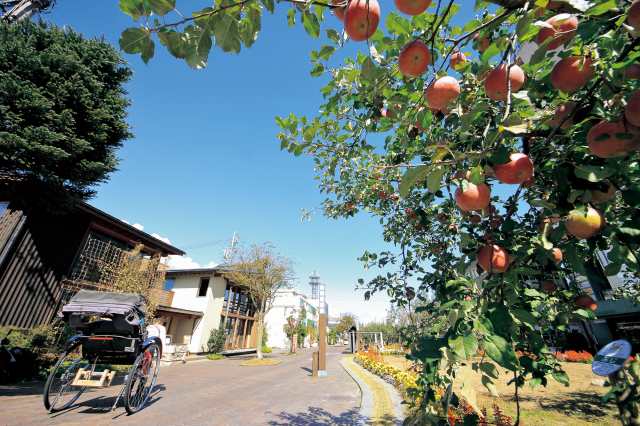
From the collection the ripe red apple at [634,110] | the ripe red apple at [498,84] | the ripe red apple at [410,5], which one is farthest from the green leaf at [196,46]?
the ripe red apple at [634,110]

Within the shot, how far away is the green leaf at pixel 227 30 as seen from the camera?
4.06 feet

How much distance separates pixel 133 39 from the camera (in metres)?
1.24

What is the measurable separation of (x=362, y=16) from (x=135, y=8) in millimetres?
1015

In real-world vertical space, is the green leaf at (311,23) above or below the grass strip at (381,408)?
above

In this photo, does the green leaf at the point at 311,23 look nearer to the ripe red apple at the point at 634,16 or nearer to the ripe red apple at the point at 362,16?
the ripe red apple at the point at 362,16

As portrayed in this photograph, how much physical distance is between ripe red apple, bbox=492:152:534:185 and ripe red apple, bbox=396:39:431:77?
2.13 feet

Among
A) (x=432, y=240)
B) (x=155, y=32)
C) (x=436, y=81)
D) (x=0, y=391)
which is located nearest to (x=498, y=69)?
(x=436, y=81)

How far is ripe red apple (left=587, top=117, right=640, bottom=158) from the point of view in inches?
40.0

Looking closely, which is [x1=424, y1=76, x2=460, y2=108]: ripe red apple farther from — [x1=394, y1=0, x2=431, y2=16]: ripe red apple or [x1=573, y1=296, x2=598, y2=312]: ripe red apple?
[x1=573, y1=296, x2=598, y2=312]: ripe red apple

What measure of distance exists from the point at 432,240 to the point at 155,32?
3.47 metres

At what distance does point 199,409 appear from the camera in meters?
5.64

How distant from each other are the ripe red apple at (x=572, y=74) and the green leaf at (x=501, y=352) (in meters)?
1.19

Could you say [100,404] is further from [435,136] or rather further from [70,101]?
[435,136]

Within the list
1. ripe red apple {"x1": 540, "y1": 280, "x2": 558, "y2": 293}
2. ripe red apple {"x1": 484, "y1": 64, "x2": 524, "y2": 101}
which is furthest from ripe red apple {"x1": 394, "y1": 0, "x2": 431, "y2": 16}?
ripe red apple {"x1": 540, "y1": 280, "x2": 558, "y2": 293}
